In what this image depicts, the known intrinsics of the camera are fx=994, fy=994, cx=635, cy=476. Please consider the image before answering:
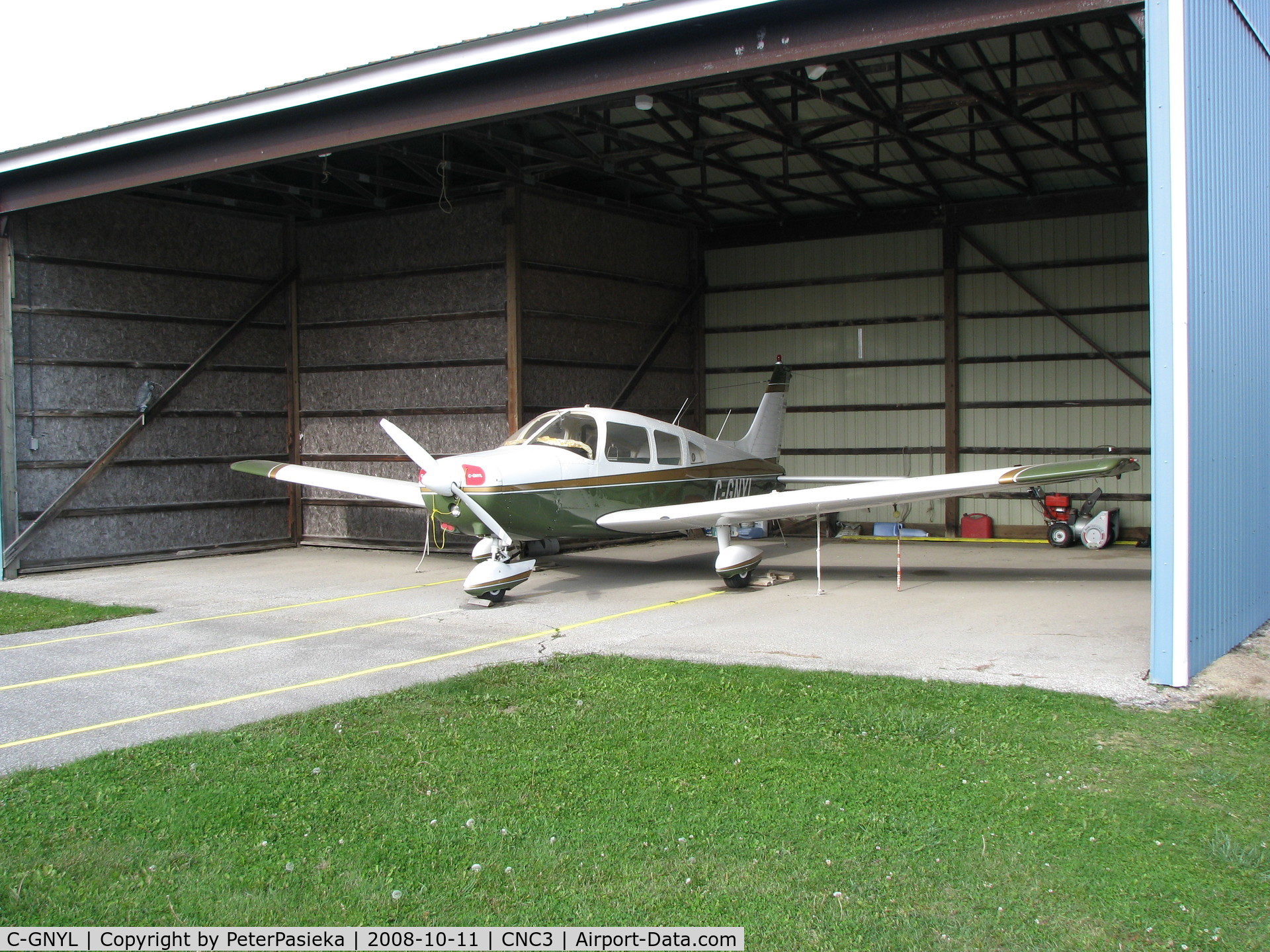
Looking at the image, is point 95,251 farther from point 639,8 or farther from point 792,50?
point 792,50

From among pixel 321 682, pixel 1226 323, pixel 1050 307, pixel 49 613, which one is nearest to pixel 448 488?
pixel 321 682

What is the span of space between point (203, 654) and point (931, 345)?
1354 cm

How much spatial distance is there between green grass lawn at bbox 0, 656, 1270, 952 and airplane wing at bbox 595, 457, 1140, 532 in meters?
3.67

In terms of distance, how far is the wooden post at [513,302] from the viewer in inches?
572

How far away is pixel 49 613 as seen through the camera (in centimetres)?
1015

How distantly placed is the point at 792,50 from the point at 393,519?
10.6 metres

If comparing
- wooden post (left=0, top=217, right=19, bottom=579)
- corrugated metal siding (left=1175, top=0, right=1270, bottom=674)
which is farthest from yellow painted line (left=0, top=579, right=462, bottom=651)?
corrugated metal siding (left=1175, top=0, right=1270, bottom=674)

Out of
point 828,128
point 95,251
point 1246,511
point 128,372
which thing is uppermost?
point 828,128

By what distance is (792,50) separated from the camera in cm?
790

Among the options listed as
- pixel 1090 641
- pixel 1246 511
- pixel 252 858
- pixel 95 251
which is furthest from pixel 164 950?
pixel 95 251

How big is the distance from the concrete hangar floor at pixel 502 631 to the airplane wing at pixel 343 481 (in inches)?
43.9

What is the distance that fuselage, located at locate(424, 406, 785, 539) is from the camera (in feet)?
34.3

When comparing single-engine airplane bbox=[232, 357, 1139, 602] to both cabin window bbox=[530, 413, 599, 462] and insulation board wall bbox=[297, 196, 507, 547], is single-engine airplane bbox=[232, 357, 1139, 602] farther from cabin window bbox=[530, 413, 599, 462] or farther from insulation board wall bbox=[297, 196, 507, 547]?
insulation board wall bbox=[297, 196, 507, 547]

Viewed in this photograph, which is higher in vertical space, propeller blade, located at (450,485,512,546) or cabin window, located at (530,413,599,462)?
cabin window, located at (530,413,599,462)
